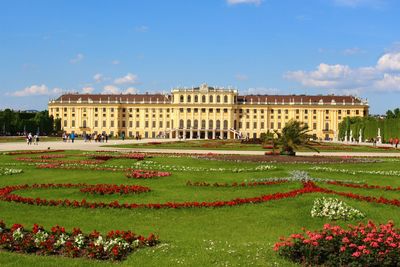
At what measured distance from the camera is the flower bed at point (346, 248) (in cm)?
Result: 647

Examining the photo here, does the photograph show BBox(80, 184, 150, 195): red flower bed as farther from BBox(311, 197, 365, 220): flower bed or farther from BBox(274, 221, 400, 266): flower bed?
BBox(274, 221, 400, 266): flower bed

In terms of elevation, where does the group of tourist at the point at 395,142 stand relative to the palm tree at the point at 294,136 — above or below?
below

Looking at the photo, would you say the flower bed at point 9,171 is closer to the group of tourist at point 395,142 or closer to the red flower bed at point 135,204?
the red flower bed at point 135,204

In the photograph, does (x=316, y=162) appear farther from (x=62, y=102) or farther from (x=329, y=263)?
(x=62, y=102)

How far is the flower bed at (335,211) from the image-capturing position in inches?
422

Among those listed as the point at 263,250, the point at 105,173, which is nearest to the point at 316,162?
the point at 105,173

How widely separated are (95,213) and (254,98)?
109 metres

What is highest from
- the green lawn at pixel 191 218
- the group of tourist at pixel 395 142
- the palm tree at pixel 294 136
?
the palm tree at pixel 294 136

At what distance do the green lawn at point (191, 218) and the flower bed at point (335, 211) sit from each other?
0.19 m

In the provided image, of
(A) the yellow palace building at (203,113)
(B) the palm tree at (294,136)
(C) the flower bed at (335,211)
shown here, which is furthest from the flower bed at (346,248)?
(A) the yellow palace building at (203,113)

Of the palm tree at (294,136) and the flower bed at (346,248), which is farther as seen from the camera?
the palm tree at (294,136)

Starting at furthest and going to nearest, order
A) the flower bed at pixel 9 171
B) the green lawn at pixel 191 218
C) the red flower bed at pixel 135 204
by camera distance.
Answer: the flower bed at pixel 9 171, the red flower bed at pixel 135 204, the green lawn at pixel 191 218

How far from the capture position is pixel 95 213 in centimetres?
1123

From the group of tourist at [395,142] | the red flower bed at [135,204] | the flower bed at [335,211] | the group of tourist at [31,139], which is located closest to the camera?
the flower bed at [335,211]
